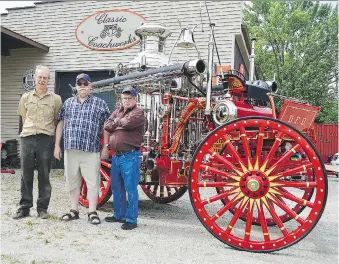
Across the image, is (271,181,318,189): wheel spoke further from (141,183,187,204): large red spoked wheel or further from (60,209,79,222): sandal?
(141,183,187,204): large red spoked wheel

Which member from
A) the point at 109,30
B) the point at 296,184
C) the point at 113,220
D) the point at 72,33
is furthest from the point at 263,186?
the point at 72,33

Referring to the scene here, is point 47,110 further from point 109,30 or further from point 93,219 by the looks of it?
point 109,30

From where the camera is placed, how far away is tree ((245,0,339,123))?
23641 millimetres

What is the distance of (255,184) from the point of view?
3656mm

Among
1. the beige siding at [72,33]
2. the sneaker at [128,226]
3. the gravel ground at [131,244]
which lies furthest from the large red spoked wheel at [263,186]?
the beige siding at [72,33]

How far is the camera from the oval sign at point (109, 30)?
11.5 meters

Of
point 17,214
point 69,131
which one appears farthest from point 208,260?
point 17,214

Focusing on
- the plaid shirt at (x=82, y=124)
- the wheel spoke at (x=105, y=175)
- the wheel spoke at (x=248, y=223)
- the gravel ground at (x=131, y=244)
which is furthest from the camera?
the wheel spoke at (x=105, y=175)

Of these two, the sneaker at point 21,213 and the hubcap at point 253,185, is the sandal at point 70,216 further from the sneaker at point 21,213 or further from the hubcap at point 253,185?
the hubcap at point 253,185

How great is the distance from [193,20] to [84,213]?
23.7 ft

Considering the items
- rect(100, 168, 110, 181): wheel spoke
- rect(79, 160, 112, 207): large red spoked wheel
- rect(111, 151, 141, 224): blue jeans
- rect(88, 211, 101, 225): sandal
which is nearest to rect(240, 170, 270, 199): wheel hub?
rect(111, 151, 141, 224): blue jeans

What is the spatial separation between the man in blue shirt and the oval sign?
23.3 ft

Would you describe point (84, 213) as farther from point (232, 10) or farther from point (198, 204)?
point (232, 10)

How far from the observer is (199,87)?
491 cm
